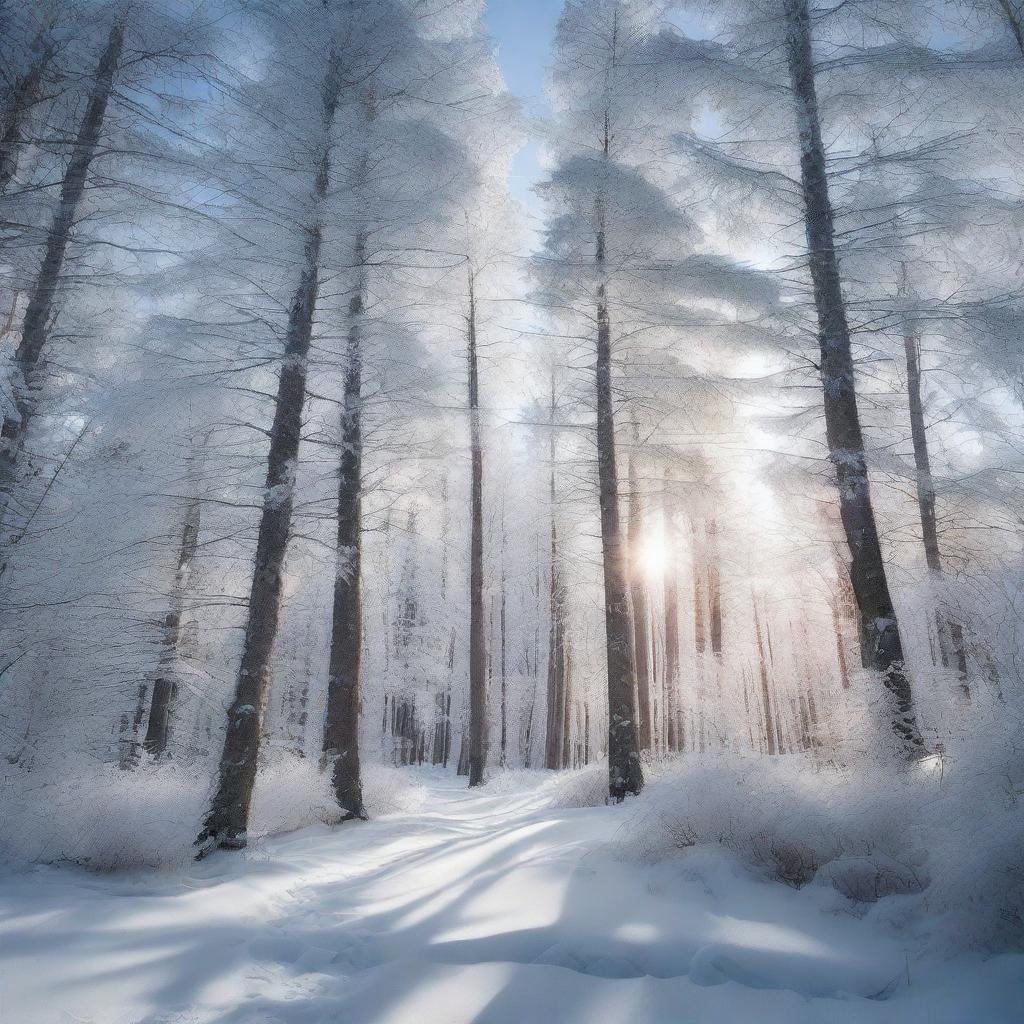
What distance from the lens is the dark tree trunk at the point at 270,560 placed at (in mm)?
5359

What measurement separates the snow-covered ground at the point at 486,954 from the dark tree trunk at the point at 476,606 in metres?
8.27

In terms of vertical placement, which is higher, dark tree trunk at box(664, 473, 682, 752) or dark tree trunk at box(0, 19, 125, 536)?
dark tree trunk at box(0, 19, 125, 536)

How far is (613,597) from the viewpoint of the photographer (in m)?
8.70

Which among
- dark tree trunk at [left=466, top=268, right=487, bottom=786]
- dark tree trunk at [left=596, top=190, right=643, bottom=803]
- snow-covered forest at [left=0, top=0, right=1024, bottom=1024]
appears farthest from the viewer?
dark tree trunk at [left=466, top=268, right=487, bottom=786]

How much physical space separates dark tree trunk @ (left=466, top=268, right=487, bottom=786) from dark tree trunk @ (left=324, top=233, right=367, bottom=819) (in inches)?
148

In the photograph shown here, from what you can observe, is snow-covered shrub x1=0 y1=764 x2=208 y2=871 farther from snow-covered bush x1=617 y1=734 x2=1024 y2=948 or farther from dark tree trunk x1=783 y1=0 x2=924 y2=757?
dark tree trunk x1=783 y1=0 x2=924 y2=757

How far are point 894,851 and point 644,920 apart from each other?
4.94 feet

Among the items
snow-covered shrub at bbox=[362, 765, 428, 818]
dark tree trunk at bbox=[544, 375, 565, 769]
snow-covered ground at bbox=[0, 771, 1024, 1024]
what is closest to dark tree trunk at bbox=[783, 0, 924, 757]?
snow-covered ground at bbox=[0, 771, 1024, 1024]

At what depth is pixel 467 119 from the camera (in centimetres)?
944

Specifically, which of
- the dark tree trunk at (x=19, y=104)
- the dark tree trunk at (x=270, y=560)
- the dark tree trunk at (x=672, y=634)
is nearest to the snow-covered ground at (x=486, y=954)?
the dark tree trunk at (x=270, y=560)

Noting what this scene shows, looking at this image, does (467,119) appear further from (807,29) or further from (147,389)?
(147,389)

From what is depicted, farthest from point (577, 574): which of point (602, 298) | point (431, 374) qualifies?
point (431, 374)

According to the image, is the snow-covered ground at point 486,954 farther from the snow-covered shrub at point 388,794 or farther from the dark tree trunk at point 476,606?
the dark tree trunk at point 476,606

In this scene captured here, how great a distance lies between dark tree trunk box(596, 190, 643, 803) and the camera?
8031 mm
